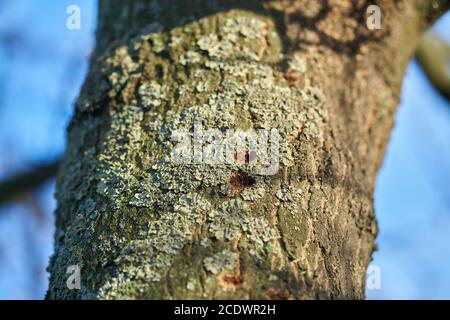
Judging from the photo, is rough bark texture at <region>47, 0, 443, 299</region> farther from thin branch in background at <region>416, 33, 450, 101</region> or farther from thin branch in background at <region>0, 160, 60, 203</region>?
thin branch in background at <region>0, 160, 60, 203</region>

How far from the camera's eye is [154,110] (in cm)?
166

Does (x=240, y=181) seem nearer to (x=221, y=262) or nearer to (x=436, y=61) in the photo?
(x=221, y=262)

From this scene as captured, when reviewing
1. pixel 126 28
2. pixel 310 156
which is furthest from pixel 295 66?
pixel 126 28

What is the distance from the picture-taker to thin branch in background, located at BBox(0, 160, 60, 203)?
3203 mm

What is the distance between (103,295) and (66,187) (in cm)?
49

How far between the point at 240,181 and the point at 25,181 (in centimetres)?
204

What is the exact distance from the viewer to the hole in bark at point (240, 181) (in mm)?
1460

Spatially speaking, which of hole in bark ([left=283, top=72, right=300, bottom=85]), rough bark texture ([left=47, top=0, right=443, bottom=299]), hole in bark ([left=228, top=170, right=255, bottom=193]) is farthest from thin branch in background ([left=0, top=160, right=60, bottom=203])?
hole in bark ([left=228, top=170, right=255, bottom=193])

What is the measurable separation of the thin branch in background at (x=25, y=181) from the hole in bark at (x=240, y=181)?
75.9 inches

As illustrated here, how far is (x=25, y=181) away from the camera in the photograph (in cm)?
321

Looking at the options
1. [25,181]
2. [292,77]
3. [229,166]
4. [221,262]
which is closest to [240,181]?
[229,166]

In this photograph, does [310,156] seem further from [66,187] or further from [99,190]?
[66,187]

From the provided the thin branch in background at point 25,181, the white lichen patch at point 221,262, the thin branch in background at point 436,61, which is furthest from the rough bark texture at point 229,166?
the thin branch in background at point 25,181

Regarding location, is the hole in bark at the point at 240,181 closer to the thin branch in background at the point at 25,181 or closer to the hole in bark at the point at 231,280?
the hole in bark at the point at 231,280
